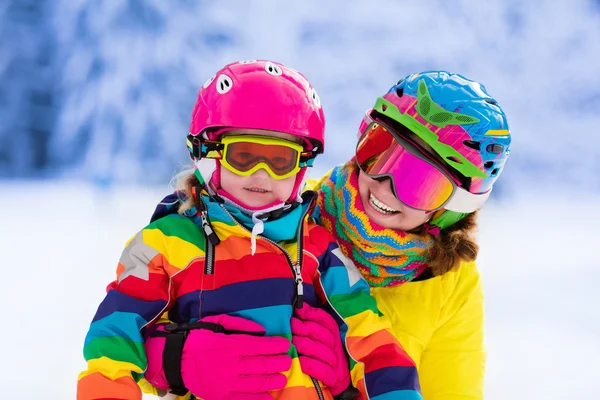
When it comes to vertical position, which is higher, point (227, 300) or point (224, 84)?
point (224, 84)

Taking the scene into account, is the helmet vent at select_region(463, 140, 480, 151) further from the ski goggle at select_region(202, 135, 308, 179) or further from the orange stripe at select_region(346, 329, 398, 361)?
the orange stripe at select_region(346, 329, 398, 361)

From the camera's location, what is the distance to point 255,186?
6.88 ft

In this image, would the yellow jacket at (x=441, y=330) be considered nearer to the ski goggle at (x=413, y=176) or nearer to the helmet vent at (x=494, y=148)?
the ski goggle at (x=413, y=176)

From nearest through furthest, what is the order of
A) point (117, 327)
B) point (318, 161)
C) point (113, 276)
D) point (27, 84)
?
point (117, 327), point (113, 276), point (27, 84), point (318, 161)

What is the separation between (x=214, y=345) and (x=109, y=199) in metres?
4.22

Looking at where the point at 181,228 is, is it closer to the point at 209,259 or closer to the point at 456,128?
the point at 209,259

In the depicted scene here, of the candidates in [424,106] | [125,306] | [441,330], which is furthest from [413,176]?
[125,306]

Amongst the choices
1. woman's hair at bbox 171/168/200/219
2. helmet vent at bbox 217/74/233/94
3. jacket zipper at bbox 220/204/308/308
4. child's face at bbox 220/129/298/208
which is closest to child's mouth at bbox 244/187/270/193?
child's face at bbox 220/129/298/208

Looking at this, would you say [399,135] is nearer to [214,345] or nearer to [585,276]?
[214,345]

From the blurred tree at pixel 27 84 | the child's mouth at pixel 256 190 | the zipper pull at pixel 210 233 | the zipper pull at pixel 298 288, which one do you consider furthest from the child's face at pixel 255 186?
the blurred tree at pixel 27 84

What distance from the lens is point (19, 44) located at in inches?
255

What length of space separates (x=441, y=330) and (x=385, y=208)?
0.60 meters

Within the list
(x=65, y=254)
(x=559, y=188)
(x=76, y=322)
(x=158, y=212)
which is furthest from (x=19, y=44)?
(x=559, y=188)

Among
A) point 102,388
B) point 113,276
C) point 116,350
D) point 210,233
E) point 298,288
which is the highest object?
point 113,276
